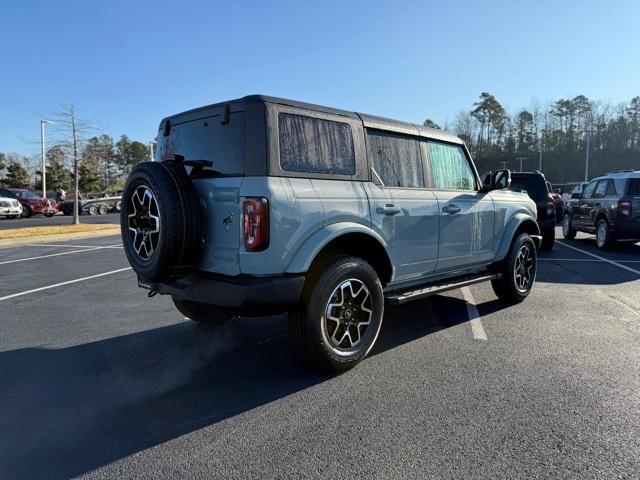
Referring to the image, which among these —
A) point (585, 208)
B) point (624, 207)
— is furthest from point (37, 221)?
point (624, 207)

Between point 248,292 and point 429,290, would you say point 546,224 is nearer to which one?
point 429,290

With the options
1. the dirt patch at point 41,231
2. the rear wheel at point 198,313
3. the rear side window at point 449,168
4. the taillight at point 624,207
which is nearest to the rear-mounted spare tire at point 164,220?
the rear wheel at point 198,313

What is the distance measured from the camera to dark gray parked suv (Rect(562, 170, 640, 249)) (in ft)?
35.0

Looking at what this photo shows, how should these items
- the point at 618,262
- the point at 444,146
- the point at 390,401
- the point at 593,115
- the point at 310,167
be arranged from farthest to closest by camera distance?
the point at 593,115
the point at 618,262
the point at 444,146
the point at 310,167
the point at 390,401

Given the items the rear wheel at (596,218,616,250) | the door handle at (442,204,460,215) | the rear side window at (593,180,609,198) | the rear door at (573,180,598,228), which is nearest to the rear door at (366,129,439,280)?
the door handle at (442,204,460,215)

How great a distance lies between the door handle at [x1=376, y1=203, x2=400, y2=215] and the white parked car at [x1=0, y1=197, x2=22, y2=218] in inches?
1086

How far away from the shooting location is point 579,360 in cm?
404

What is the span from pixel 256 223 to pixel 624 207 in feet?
35.0

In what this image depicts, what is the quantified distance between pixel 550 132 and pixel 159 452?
3810 inches

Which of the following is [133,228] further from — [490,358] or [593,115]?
[593,115]

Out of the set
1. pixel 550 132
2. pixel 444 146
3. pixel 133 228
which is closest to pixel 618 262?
pixel 444 146

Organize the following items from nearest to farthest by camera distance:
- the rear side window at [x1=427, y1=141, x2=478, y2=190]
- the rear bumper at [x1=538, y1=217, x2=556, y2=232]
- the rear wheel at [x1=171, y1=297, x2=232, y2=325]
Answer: the rear wheel at [x1=171, y1=297, x2=232, y2=325]
the rear side window at [x1=427, y1=141, x2=478, y2=190]
the rear bumper at [x1=538, y1=217, x2=556, y2=232]

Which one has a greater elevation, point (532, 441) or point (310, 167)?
point (310, 167)

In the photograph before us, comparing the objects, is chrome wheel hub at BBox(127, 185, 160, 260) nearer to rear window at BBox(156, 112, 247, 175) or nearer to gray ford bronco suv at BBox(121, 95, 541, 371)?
gray ford bronco suv at BBox(121, 95, 541, 371)
